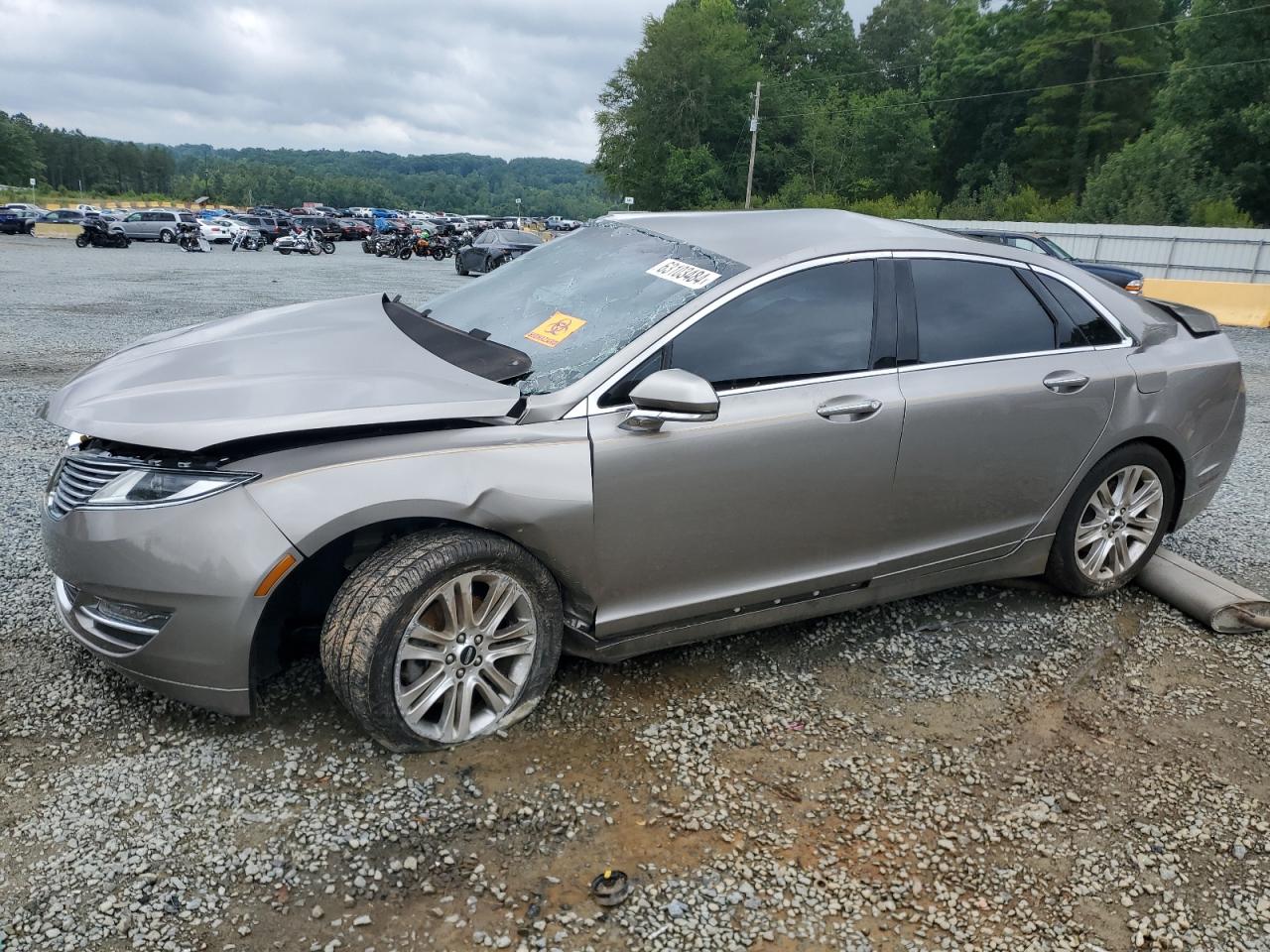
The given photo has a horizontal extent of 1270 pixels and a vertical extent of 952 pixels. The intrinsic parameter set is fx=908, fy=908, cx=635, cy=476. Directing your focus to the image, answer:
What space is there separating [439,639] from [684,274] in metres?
1.53

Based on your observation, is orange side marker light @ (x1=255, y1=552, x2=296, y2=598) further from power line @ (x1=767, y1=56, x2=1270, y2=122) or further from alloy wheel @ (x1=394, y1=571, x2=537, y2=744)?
power line @ (x1=767, y1=56, x2=1270, y2=122)

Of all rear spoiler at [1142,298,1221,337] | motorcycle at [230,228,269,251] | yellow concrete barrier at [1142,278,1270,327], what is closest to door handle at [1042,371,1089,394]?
rear spoiler at [1142,298,1221,337]

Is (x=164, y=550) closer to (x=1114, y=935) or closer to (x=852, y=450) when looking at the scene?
(x=852, y=450)

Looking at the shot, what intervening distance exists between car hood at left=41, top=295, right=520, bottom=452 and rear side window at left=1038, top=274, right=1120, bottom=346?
95.0 inches

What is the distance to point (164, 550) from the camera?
→ 2520mm

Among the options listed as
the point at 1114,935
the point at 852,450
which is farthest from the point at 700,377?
the point at 1114,935

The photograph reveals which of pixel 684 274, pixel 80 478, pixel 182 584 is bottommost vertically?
pixel 182 584

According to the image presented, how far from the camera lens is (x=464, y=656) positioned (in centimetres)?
282

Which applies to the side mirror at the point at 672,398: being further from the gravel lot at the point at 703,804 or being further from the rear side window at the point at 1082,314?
the rear side window at the point at 1082,314

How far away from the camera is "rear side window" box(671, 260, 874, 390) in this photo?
120 inches

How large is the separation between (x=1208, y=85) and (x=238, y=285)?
39392mm

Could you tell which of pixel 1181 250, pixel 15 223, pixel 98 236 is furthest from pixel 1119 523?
pixel 15 223

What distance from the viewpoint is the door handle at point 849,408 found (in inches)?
124

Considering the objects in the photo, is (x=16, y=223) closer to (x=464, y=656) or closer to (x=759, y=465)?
(x=464, y=656)
